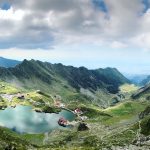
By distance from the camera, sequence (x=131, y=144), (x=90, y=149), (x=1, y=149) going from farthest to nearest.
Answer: (x=131, y=144) < (x=90, y=149) < (x=1, y=149)

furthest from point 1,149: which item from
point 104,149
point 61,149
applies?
point 104,149

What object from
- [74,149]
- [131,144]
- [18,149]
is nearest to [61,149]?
[74,149]

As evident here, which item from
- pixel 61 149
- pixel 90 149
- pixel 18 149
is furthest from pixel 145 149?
pixel 18 149

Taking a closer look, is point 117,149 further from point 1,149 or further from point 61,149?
point 1,149

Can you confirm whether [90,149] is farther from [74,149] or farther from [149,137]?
[149,137]

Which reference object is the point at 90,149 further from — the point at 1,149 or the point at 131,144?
the point at 1,149

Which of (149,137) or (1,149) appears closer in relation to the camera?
(1,149)

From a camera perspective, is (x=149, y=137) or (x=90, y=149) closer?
(x=90, y=149)

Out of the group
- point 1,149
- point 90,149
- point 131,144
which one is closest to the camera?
point 1,149
